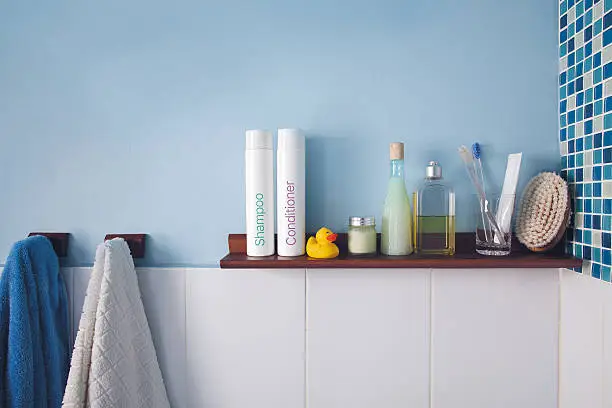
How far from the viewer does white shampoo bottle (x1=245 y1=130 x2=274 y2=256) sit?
→ 927mm

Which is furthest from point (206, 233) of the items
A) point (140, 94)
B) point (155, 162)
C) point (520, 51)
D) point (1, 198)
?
point (520, 51)

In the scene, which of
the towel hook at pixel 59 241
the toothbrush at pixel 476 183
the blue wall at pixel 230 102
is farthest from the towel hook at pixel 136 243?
the toothbrush at pixel 476 183

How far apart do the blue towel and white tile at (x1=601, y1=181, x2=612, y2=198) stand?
105 centimetres

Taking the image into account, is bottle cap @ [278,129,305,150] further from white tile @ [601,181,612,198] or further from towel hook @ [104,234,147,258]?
white tile @ [601,181,612,198]

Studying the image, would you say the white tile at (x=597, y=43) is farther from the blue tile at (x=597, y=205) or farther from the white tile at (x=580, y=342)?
the white tile at (x=580, y=342)

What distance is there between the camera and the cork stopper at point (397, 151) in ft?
3.09

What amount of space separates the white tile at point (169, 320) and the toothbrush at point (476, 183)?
0.62 meters

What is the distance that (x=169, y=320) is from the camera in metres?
1.02

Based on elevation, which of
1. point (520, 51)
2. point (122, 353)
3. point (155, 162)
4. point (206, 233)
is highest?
point (520, 51)

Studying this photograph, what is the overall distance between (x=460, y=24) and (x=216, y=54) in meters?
0.51

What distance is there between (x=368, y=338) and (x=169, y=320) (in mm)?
419

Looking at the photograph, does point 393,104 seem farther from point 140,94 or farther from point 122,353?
point 122,353

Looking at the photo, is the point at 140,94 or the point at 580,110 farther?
the point at 140,94

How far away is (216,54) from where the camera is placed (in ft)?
3.33
